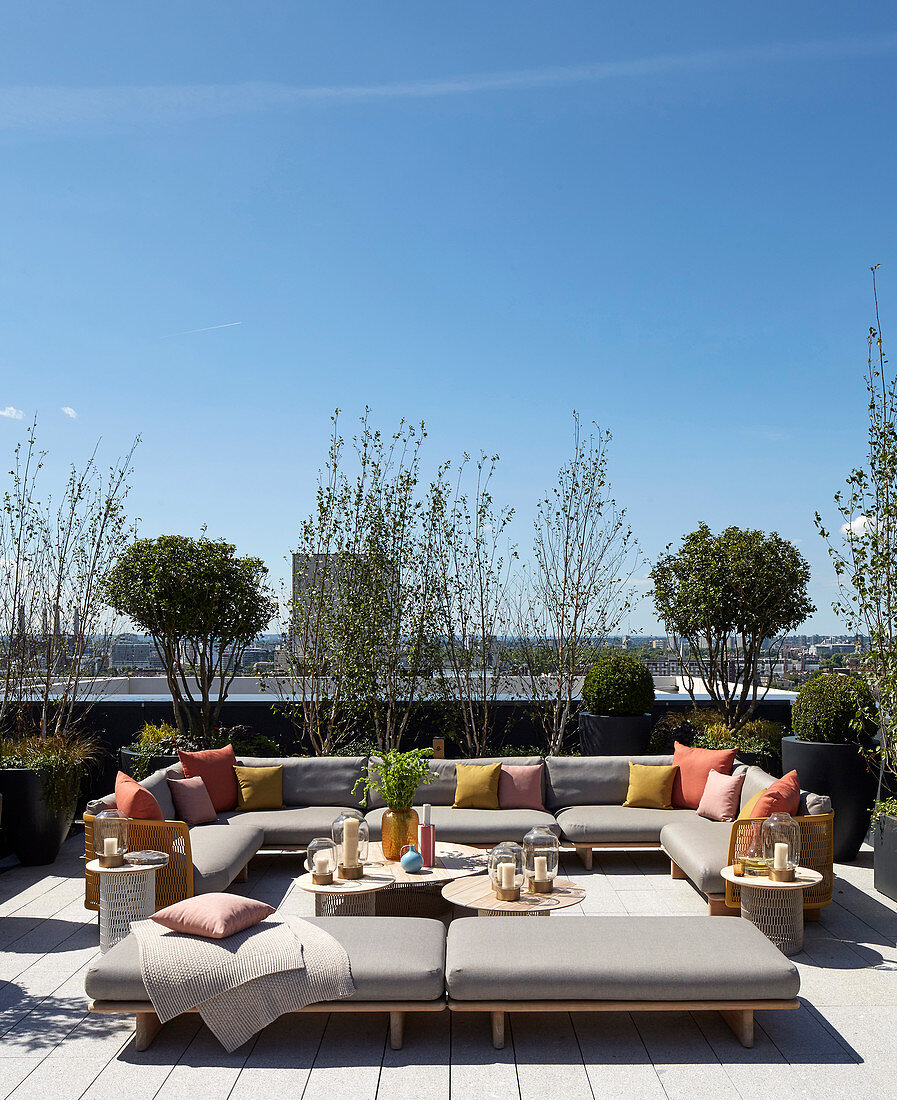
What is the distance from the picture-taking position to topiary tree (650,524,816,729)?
324 inches

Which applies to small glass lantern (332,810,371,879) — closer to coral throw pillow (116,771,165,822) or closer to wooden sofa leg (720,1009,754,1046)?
coral throw pillow (116,771,165,822)

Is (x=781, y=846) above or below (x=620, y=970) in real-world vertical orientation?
above

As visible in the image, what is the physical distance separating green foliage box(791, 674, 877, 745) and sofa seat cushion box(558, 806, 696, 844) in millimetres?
1166

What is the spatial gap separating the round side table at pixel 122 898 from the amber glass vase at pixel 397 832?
1.32m

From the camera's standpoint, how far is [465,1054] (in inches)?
131

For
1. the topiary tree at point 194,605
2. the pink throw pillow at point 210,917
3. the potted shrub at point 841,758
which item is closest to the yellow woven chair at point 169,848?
the pink throw pillow at point 210,917

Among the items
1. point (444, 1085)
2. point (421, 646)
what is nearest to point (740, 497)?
point (421, 646)

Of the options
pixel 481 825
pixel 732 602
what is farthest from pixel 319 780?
pixel 732 602

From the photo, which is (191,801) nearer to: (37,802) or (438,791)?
(37,802)

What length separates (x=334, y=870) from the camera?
4.75 m

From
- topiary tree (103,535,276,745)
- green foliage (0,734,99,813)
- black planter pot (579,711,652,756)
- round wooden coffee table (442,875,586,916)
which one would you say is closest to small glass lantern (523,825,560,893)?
round wooden coffee table (442,875,586,916)

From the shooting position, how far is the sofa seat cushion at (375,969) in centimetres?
326

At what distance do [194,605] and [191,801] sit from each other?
2200 millimetres

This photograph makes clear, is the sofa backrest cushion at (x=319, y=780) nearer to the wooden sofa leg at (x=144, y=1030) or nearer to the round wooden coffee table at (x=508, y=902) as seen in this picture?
the round wooden coffee table at (x=508, y=902)
